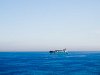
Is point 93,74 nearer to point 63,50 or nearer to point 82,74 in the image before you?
point 82,74

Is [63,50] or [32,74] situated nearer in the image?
[32,74]

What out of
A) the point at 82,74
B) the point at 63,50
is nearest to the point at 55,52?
the point at 63,50

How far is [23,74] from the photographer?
41281 millimetres

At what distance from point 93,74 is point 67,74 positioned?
528 centimetres

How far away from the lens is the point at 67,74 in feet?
137

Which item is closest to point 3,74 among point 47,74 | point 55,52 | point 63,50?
point 47,74

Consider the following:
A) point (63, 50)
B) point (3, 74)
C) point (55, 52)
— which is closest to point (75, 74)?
point (3, 74)

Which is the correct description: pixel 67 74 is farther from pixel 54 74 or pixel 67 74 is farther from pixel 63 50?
pixel 63 50

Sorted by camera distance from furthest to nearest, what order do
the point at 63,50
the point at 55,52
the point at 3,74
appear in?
the point at 63,50
the point at 55,52
the point at 3,74

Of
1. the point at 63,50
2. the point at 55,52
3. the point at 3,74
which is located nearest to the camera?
the point at 3,74

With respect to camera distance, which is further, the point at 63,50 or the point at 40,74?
the point at 63,50

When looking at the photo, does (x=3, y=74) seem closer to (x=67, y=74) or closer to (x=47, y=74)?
(x=47, y=74)

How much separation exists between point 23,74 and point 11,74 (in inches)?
97.0

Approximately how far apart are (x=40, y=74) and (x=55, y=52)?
468 ft
